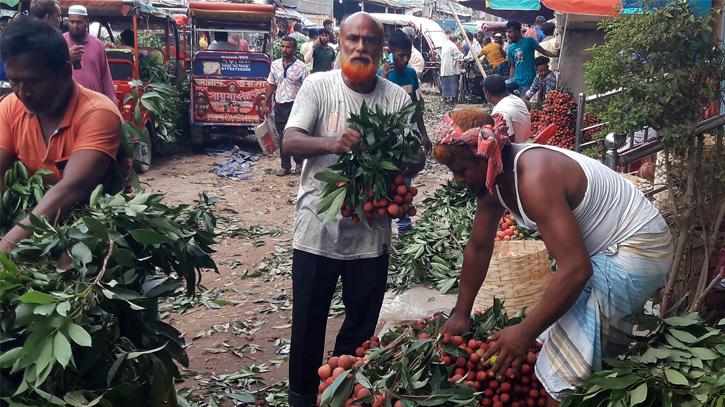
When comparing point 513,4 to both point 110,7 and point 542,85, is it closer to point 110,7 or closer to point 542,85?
point 542,85

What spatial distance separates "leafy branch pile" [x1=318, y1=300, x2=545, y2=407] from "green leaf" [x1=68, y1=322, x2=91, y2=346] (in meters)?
0.87

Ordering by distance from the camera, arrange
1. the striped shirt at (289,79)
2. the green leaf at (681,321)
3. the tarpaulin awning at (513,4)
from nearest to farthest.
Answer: the green leaf at (681,321)
the striped shirt at (289,79)
the tarpaulin awning at (513,4)

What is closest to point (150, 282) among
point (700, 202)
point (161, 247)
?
point (161, 247)

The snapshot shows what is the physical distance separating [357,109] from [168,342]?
147cm

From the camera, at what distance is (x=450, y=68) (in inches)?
774

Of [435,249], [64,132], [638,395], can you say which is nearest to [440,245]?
[435,249]

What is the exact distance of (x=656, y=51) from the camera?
3584mm

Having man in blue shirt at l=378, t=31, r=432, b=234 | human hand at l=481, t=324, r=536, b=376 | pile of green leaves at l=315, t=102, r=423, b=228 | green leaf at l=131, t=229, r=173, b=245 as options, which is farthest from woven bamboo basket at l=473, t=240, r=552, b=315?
man in blue shirt at l=378, t=31, r=432, b=234

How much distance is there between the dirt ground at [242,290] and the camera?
14.4 ft

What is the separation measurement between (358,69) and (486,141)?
1088 millimetres

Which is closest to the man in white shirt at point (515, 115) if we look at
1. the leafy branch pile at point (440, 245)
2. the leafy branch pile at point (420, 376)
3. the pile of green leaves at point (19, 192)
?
the leafy branch pile at point (440, 245)

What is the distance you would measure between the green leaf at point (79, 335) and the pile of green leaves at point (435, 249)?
2.93 meters

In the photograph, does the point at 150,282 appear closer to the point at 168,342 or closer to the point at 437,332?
the point at 168,342

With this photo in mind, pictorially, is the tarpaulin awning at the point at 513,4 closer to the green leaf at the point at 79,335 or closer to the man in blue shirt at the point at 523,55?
the man in blue shirt at the point at 523,55
